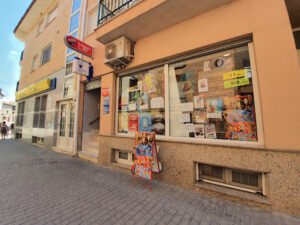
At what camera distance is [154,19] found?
313 centimetres

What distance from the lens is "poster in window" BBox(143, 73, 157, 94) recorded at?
12.0ft

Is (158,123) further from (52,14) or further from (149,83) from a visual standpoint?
(52,14)

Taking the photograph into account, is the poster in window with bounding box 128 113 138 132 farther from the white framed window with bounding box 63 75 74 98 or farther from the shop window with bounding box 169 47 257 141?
the white framed window with bounding box 63 75 74 98

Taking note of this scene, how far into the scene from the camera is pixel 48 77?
764 centimetres

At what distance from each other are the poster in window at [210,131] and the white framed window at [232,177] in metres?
0.66

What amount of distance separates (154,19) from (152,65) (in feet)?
3.66

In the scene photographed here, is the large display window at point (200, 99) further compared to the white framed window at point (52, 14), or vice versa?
the white framed window at point (52, 14)

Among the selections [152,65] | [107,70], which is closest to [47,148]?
[107,70]

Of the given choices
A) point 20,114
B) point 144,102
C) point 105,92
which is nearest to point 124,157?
point 144,102

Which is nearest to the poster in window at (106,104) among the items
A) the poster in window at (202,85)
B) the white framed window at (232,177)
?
the poster in window at (202,85)

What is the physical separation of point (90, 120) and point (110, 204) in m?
4.38

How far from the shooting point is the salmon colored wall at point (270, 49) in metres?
1.99

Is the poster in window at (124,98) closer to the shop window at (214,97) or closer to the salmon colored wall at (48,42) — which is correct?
the shop window at (214,97)

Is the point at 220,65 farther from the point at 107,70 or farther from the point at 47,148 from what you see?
the point at 47,148
